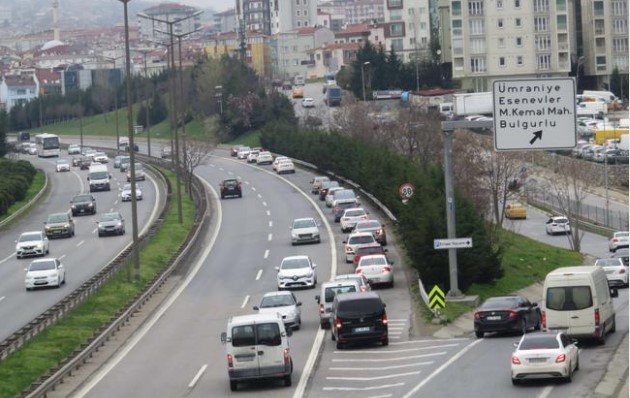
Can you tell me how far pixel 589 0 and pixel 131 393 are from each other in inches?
5350

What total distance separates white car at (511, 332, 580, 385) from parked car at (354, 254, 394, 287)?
20.6m

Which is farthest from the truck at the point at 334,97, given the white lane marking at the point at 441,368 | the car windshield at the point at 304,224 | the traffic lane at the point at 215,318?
the white lane marking at the point at 441,368

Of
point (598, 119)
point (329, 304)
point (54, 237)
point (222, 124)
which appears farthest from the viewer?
point (222, 124)

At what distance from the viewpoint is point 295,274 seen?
50.7 m

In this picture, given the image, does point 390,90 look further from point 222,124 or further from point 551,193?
point 551,193

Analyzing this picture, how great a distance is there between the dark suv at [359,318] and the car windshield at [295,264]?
14.6 meters

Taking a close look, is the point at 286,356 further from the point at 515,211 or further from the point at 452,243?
the point at 515,211

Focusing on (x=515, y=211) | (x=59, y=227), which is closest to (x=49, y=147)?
(x=515, y=211)

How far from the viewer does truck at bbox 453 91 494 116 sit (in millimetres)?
Answer: 103125

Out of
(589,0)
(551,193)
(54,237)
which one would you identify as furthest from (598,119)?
(54,237)

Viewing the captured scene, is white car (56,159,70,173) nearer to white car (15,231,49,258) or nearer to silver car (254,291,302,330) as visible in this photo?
white car (15,231,49,258)

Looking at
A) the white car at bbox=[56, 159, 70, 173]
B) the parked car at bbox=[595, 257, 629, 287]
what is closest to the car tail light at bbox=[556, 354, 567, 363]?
the parked car at bbox=[595, 257, 629, 287]

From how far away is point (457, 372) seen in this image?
31.7m

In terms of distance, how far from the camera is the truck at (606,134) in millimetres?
119363
